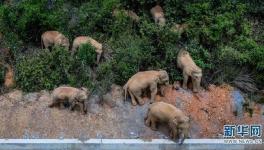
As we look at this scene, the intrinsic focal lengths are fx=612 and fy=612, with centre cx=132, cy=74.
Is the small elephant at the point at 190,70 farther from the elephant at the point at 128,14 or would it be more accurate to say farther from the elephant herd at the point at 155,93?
the elephant at the point at 128,14

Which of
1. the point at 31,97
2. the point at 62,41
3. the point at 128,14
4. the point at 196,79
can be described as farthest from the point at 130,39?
the point at 31,97

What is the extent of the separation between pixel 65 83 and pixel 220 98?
3093mm

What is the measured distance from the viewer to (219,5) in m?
13.7

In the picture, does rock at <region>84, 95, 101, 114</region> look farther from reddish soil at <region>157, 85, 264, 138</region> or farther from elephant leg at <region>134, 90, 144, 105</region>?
reddish soil at <region>157, 85, 264, 138</region>

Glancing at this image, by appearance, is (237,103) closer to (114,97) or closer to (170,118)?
(170,118)

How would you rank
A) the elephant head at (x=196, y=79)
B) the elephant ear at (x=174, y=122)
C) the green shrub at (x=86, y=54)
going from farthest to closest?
1. the green shrub at (x=86, y=54)
2. the elephant head at (x=196, y=79)
3. the elephant ear at (x=174, y=122)

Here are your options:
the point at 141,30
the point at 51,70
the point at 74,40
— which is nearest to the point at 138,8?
the point at 141,30

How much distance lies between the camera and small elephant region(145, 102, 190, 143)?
1087cm

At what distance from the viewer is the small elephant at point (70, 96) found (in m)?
11.4

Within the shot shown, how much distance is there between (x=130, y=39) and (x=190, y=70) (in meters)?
1.63

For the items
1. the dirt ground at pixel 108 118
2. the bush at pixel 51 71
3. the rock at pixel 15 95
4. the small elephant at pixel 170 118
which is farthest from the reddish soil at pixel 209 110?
the rock at pixel 15 95

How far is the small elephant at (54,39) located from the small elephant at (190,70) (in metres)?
→ 2.43

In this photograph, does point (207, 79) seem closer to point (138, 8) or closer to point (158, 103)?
point (158, 103)

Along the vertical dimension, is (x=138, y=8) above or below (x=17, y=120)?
above
